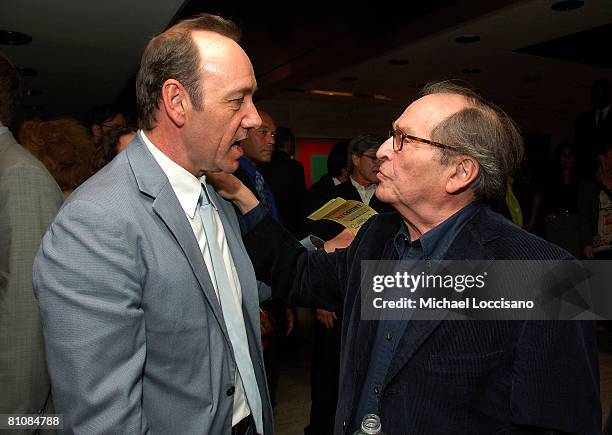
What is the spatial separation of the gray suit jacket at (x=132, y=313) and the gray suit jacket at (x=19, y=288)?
0.64 metres

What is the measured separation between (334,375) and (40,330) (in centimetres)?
163

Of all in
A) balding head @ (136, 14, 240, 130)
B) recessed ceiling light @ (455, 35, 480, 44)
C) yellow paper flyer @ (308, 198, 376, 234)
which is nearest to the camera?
balding head @ (136, 14, 240, 130)

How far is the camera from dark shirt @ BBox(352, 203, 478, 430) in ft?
4.11

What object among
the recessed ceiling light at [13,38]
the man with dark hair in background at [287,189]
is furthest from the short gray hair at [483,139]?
the recessed ceiling light at [13,38]

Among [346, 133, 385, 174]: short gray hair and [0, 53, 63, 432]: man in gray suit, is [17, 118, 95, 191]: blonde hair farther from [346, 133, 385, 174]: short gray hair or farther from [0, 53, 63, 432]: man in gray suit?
[346, 133, 385, 174]: short gray hair

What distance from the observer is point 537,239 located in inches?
46.2

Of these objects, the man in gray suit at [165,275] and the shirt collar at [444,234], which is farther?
the shirt collar at [444,234]

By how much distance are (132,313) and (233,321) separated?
331mm

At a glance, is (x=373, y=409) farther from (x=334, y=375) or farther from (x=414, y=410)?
(x=334, y=375)

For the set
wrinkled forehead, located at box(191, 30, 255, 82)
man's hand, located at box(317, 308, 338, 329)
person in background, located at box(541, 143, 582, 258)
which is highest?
wrinkled forehead, located at box(191, 30, 255, 82)

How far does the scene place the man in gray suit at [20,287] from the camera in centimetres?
161

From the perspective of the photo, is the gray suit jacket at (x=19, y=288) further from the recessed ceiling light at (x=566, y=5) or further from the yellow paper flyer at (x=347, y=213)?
the recessed ceiling light at (x=566, y=5)

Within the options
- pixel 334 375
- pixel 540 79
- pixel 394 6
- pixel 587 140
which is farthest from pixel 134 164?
pixel 540 79

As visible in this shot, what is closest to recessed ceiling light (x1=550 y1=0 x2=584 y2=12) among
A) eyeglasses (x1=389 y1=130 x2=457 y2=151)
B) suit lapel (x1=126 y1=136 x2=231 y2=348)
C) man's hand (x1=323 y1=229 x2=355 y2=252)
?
man's hand (x1=323 y1=229 x2=355 y2=252)
